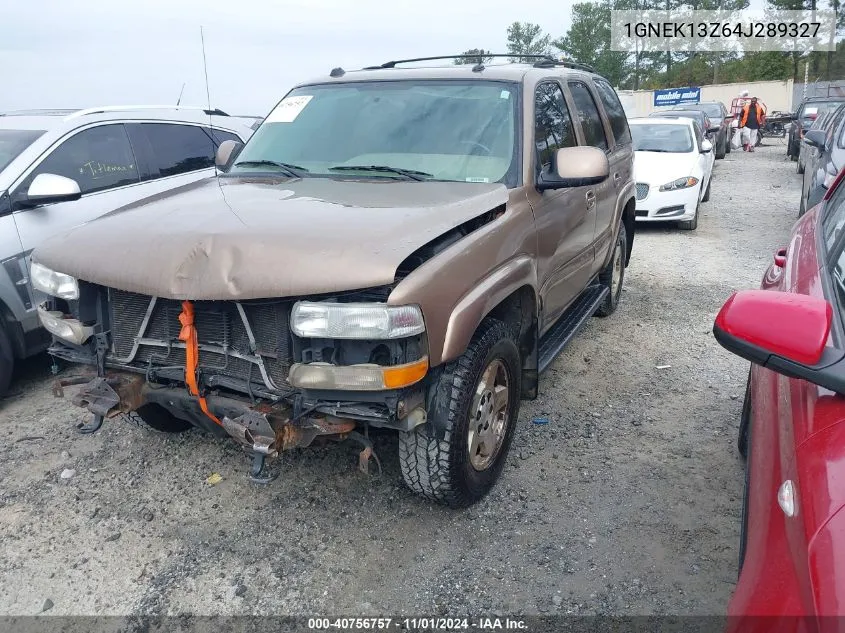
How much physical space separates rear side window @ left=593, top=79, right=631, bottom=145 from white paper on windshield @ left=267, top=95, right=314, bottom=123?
93.3 inches

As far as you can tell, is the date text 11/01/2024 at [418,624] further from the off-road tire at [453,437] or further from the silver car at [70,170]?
the silver car at [70,170]

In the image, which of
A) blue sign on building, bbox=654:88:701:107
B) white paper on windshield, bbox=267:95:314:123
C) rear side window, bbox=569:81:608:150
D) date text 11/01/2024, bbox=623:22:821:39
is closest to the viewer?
white paper on windshield, bbox=267:95:314:123

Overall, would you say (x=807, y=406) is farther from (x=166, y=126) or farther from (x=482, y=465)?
(x=166, y=126)

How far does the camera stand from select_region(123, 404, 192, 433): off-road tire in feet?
11.9

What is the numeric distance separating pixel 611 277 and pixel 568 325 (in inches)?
56.1

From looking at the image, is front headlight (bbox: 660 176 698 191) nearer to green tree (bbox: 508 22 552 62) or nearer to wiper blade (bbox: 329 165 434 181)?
wiper blade (bbox: 329 165 434 181)

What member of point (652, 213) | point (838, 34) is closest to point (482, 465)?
point (652, 213)

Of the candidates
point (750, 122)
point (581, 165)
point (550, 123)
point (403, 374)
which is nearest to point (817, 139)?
point (550, 123)

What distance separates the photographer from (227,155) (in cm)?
425

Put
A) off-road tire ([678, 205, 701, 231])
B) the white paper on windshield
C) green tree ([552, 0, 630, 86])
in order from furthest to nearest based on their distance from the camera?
1. green tree ([552, 0, 630, 86])
2. off-road tire ([678, 205, 701, 231])
3. the white paper on windshield

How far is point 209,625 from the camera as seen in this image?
256cm

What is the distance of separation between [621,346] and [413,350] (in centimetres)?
334

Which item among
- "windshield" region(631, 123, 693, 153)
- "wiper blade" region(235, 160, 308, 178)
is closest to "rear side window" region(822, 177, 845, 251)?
"wiper blade" region(235, 160, 308, 178)

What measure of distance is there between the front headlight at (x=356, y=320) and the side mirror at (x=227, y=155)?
206cm
